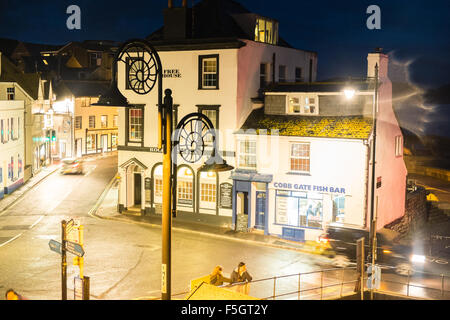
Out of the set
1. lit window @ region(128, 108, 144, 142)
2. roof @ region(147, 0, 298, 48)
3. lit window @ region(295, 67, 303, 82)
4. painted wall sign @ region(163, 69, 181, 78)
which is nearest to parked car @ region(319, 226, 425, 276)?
painted wall sign @ region(163, 69, 181, 78)

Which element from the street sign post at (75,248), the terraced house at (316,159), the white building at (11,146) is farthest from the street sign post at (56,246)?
the white building at (11,146)

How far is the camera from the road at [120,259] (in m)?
22.9

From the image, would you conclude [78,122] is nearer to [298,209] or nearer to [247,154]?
A: [247,154]

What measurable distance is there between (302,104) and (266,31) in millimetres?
7595

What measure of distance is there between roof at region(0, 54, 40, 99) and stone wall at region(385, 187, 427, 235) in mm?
34407

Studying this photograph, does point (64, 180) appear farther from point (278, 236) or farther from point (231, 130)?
point (278, 236)

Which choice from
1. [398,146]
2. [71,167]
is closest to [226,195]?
[398,146]

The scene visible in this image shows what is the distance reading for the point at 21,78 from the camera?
5488 centimetres

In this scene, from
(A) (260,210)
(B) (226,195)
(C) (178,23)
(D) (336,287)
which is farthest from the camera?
(C) (178,23)

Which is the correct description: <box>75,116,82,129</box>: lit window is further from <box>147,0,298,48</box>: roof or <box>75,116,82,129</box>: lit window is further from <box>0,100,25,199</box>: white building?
<box>147,0,298,48</box>: roof

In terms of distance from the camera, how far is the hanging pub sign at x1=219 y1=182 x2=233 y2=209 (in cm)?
3444

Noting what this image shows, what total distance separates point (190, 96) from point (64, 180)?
1988cm

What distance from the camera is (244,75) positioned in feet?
114
